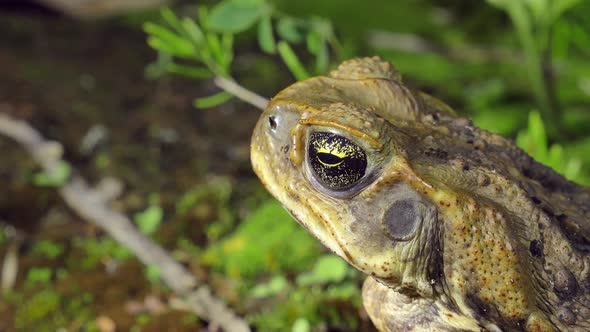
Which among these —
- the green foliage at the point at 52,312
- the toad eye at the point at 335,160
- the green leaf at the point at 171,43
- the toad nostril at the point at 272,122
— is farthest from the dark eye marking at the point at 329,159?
the green foliage at the point at 52,312

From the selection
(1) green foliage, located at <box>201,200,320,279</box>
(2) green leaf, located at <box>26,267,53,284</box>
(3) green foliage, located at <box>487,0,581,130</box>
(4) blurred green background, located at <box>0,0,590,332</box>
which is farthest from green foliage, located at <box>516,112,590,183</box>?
(2) green leaf, located at <box>26,267,53,284</box>

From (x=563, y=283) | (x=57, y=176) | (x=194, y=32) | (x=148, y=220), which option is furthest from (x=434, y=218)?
(x=57, y=176)

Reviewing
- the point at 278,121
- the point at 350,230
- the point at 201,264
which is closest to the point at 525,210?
the point at 350,230

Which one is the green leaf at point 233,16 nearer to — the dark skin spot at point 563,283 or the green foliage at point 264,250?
the green foliage at point 264,250

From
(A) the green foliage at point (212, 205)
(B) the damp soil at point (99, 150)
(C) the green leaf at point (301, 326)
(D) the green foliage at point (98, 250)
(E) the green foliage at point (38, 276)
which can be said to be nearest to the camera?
(C) the green leaf at point (301, 326)

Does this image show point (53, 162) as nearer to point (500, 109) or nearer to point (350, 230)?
point (350, 230)

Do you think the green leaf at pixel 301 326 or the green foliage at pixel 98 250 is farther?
the green foliage at pixel 98 250

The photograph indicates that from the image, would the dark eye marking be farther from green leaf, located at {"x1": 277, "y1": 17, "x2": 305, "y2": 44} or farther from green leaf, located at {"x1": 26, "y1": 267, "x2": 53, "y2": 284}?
green leaf, located at {"x1": 26, "y1": 267, "x2": 53, "y2": 284}
